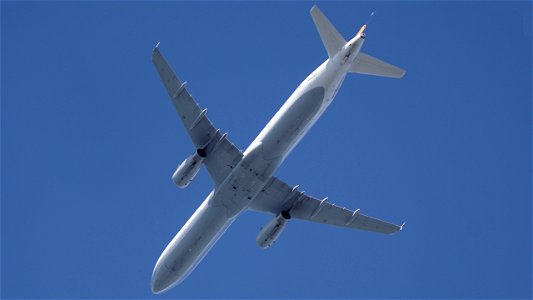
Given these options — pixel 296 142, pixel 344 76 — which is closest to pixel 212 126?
pixel 296 142

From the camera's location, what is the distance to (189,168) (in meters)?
52.5

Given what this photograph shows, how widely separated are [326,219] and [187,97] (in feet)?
42.3

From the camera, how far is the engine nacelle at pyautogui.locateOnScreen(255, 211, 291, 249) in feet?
181

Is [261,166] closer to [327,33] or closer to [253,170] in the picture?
[253,170]

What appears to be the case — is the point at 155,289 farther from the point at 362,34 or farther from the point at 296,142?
the point at 362,34

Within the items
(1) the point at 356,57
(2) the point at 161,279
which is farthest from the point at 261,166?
(2) the point at 161,279

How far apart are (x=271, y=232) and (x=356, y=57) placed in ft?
42.8

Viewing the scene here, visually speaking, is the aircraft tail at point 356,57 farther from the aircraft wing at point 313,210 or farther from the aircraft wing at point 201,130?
the aircraft wing at point 313,210

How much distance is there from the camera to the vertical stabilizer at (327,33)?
48.7m

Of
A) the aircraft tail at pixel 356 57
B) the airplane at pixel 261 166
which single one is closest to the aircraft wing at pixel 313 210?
the airplane at pixel 261 166

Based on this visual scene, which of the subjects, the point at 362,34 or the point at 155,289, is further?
the point at 155,289

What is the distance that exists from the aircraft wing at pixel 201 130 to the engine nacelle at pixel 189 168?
436mm

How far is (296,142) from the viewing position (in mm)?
50281

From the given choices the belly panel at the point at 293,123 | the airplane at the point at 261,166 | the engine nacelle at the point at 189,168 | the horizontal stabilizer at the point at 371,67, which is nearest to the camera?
the belly panel at the point at 293,123
